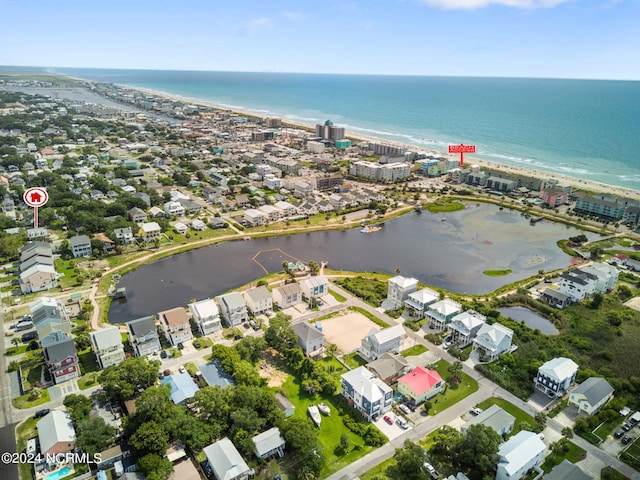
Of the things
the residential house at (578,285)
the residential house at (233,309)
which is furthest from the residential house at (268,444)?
the residential house at (578,285)

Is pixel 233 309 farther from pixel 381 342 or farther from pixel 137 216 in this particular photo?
pixel 137 216

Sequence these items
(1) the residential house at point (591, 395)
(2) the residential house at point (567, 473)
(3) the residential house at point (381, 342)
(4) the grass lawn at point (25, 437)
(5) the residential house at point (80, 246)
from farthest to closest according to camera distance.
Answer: (5) the residential house at point (80, 246) < (3) the residential house at point (381, 342) < (1) the residential house at point (591, 395) < (4) the grass lawn at point (25, 437) < (2) the residential house at point (567, 473)

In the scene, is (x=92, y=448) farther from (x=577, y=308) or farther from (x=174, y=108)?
(x=174, y=108)

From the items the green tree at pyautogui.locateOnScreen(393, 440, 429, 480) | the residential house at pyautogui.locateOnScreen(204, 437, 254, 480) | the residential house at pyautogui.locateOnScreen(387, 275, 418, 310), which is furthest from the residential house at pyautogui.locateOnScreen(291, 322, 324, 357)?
the green tree at pyautogui.locateOnScreen(393, 440, 429, 480)

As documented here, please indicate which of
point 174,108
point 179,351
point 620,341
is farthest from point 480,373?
point 174,108

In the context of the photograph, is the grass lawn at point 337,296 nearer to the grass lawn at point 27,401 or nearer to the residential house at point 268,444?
the residential house at point 268,444

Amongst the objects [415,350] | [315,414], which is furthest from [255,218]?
[315,414]
